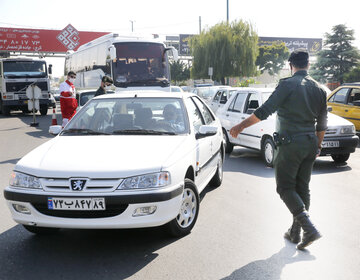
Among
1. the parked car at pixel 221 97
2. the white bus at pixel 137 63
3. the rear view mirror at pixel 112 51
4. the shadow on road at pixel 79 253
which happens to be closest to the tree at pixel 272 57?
the parked car at pixel 221 97

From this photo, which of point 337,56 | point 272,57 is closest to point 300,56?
point 337,56

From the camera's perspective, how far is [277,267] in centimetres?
373

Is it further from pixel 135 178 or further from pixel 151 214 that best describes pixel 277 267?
pixel 135 178

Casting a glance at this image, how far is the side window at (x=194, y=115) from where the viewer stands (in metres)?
5.42

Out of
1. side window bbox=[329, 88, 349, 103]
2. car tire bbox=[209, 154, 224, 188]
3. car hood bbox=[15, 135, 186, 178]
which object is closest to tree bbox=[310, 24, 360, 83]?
side window bbox=[329, 88, 349, 103]

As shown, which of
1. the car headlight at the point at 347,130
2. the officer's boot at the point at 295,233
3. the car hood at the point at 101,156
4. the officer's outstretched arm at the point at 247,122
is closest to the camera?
the car hood at the point at 101,156

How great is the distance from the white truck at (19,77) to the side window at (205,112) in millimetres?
17945

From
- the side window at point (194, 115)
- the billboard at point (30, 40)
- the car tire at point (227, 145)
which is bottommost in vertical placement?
the car tire at point (227, 145)

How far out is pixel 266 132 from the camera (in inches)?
342

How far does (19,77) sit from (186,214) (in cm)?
2025

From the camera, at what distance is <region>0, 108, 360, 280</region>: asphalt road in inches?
143

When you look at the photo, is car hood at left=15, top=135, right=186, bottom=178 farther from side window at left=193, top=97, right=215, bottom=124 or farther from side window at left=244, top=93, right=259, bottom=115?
side window at left=244, top=93, right=259, bottom=115

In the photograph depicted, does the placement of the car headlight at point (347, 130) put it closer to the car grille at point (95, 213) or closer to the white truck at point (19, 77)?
the car grille at point (95, 213)

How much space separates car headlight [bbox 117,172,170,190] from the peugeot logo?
32 cm
